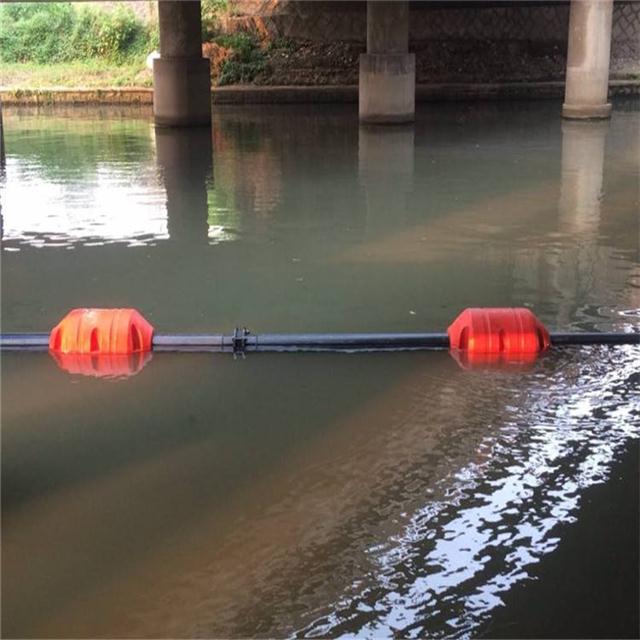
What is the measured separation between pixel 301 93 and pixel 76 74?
7.53 metres

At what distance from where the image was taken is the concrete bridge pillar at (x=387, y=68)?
22.1m

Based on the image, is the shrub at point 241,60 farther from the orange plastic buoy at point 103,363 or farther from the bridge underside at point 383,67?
the orange plastic buoy at point 103,363

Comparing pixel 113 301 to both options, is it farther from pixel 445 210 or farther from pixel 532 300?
pixel 445 210

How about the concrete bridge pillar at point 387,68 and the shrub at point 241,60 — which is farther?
the shrub at point 241,60

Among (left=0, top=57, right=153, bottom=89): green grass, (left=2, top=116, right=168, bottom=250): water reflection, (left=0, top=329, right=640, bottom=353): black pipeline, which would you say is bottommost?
(left=0, top=329, right=640, bottom=353): black pipeline

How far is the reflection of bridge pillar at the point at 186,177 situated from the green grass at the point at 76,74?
30.0 feet

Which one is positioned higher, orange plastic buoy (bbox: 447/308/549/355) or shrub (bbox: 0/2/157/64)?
shrub (bbox: 0/2/157/64)

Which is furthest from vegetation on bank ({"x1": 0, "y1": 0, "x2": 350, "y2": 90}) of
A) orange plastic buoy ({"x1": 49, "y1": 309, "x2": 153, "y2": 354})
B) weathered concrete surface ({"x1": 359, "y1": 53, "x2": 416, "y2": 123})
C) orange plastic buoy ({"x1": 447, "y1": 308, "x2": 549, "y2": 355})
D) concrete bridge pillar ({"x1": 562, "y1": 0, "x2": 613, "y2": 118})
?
orange plastic buoy ({"x1": 447, "y1": 308, "x2": 549, "y2": 355})

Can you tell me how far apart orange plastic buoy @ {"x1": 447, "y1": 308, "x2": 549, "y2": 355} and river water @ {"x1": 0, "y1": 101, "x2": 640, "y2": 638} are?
17 cm

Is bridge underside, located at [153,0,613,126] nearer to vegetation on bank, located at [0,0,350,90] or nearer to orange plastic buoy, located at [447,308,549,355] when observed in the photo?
vegetation on bank, located at [0,0,350,90]

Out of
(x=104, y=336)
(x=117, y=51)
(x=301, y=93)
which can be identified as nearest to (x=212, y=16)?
(x=117, y=51)

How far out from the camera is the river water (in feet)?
13.6

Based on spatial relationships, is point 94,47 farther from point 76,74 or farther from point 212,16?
point 212,16

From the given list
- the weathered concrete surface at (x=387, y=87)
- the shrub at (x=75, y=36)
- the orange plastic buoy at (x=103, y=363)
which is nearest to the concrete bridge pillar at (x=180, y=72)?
the weathered concrete surface at (x=387, y=87)
